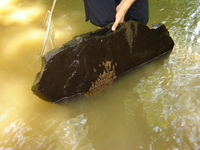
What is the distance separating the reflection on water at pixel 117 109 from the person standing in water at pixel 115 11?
0.61 m

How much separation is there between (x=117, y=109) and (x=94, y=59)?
55 cm

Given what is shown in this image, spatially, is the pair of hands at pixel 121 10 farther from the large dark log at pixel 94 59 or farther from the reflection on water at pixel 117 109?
the reflection on water at pixel 117 109

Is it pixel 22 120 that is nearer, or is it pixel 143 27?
pixel 22 120

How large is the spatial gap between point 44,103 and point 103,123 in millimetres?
652

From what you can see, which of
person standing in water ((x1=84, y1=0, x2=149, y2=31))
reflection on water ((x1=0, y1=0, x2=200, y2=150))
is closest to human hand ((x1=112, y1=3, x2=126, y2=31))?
person standing in water ((x1=84, y1=0, x2=149, y2=31))

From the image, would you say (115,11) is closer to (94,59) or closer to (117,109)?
(94,59)

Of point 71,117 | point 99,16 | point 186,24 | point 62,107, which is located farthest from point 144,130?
point 186,24

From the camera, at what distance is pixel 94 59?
6.81 feet

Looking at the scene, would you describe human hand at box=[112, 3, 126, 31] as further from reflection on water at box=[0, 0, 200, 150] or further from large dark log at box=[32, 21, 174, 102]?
reflection on water at box=[0, 0, 200, 150]

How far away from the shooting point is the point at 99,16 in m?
2.24

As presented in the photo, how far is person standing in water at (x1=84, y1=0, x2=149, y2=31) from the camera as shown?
81.1 inches

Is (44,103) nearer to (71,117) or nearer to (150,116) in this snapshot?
(71,117)

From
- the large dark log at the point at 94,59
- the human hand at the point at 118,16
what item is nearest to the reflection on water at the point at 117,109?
the large dark log at the point at 94,59

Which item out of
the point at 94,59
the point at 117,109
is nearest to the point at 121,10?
the point at 94,59
